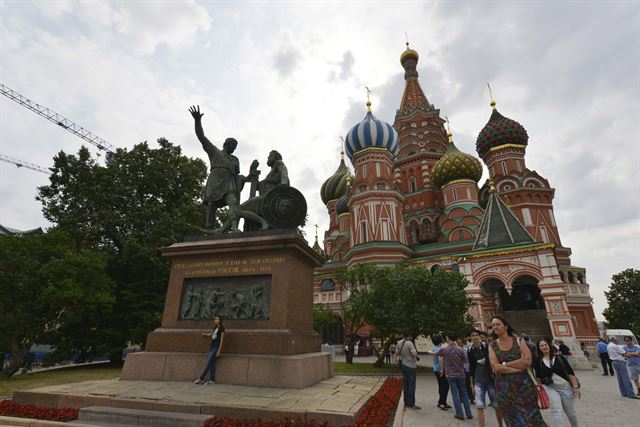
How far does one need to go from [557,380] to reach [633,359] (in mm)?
6845

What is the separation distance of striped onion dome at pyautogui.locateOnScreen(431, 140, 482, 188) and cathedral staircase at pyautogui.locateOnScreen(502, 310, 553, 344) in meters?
15.9

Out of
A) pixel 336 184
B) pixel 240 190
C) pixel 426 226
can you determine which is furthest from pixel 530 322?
pixel 336 184

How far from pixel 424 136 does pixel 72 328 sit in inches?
1683

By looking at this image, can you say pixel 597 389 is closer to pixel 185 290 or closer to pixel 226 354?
pixel 226 354

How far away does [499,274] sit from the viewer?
23.6m

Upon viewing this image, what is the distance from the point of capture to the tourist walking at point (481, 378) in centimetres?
585

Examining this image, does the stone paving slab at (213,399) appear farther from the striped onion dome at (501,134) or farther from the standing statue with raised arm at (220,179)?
the striped onion dome at (501,134)

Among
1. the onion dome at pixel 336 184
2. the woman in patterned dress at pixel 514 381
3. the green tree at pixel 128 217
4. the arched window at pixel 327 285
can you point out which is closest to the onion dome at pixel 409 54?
the onion dome at pixel 336 184

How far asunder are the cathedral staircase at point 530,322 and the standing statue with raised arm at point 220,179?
22.8 meters

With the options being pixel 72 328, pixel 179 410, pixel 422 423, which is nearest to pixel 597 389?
pixel 422 423

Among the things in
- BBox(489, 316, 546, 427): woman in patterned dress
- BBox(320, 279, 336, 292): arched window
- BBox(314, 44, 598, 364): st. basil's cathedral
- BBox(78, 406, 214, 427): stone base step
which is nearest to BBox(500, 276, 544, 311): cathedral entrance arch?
BBox(314, 44, 598, 364): st. basil's cathedral

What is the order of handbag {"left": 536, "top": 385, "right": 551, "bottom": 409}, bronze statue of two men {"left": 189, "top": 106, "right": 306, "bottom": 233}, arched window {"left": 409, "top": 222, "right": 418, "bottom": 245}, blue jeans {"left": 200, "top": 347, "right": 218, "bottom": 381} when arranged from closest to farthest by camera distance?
handbag {"left": 536, "top": 385, "right": 551, "bottom": 409} → blue jeans {"left": 200, "top": 347, "right": 218, "bottom": 381} → bronze statue of two men {"left": 189, "top": 106, "right": 306, "bottom": 233} → arched window {"left": 409, "top": 222, "right": 418, "bottom": 245}

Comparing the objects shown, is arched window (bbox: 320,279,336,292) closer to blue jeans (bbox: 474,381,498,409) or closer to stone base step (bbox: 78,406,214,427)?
blue jeans (bbox: 474,381,498,409)

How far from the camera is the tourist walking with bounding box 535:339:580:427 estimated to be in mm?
5254
